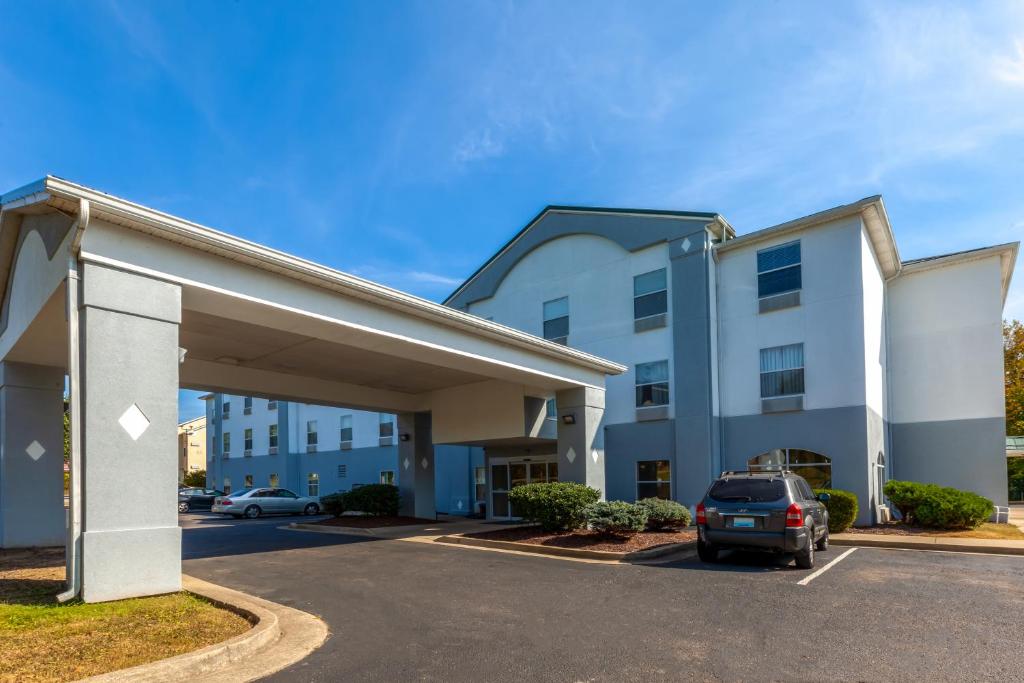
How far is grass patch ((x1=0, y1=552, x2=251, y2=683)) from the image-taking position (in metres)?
5.67

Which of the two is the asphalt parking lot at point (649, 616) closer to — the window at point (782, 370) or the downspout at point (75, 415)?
the downspout at point (75, 415)

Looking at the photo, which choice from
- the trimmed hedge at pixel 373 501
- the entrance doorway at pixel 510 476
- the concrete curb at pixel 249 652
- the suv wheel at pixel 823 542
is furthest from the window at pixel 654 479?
the concrete curb at pixel 249 652

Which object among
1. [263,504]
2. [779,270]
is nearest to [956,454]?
[779,270]

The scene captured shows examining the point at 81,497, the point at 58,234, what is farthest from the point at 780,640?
the point at 58,234

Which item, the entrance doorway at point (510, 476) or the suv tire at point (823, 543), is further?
the entrance doorway at point (510, 476)

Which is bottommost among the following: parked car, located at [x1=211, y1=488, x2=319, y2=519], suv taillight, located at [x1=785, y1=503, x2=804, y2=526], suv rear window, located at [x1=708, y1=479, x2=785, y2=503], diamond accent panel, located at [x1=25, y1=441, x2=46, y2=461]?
parked car, located at [x1=211, y1=488, x2=319, y2=519]

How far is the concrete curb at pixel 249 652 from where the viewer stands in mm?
5633

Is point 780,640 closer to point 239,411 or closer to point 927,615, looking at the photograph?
point 927,615

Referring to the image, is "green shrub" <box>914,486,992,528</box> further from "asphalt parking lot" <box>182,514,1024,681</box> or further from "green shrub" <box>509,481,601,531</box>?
"green shrub" <box>509,481,601,531</box>

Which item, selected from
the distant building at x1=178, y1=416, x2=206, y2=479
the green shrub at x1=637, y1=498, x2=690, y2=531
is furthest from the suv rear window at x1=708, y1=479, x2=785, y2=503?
the distant building at x1=178, y1=416, x2=206, y2=479

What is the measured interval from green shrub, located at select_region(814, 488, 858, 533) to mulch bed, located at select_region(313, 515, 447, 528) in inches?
455

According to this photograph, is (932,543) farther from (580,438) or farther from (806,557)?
(580,438)

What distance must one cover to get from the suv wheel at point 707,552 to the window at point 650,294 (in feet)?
37.0

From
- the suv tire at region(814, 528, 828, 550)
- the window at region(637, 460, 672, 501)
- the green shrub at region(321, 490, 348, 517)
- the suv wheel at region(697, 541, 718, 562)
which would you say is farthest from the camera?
the green shrub at region(321, 490, 348, 517)
